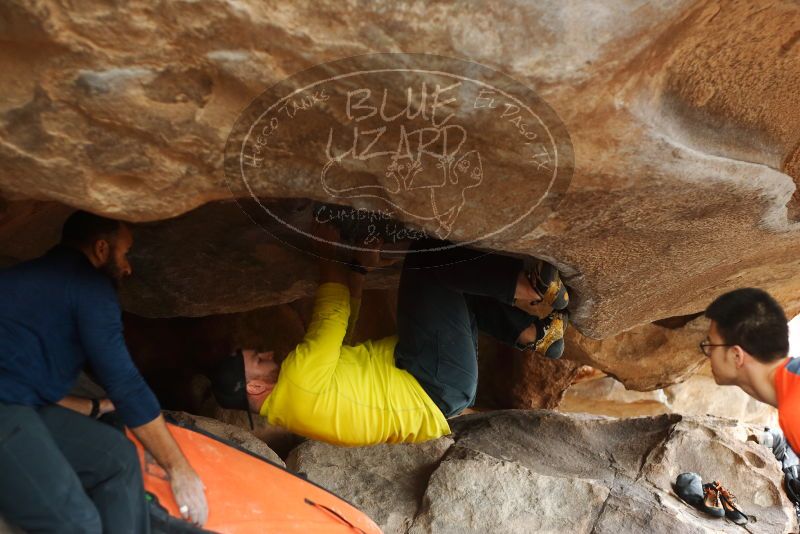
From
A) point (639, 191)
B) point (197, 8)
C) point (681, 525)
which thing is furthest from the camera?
point (681, 525)

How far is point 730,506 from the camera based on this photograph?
379 centimetres

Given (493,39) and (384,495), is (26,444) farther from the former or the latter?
(384,495)

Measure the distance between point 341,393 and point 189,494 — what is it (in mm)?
734

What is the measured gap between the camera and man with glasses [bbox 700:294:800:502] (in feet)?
7.13

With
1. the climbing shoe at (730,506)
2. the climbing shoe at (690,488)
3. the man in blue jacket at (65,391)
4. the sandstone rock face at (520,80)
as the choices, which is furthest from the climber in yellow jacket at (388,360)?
the climbing shoe at (730,506)

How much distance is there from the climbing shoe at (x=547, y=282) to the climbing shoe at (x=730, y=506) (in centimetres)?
184

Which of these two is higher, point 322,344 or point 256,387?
point 322,344

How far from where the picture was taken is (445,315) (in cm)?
289

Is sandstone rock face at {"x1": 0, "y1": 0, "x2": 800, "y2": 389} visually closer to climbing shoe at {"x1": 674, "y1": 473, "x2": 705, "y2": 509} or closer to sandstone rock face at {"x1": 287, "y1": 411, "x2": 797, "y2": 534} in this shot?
sandstone rock face at {"x1": 287, "y1": 411, "x2": 797, "y2": 534}

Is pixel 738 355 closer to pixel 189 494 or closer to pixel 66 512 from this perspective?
pixel 189 494

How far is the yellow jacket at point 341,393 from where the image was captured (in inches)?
106


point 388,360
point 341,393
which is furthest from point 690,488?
point 341,393

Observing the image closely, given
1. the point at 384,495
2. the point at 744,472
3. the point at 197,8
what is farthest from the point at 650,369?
the point at 197,8

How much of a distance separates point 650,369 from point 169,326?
3453 millimetres
